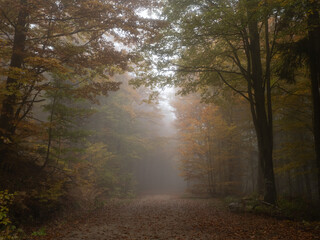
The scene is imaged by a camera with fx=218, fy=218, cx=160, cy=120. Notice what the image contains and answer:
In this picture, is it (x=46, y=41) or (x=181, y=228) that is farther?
(x=46, y=41)

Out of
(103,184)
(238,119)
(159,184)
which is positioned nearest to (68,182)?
(103,184)

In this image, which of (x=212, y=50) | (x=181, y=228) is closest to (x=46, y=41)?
(x=212, y=50)

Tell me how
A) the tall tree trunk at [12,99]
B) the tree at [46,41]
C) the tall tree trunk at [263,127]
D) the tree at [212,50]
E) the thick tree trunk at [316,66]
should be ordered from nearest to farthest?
the tree at [46,41], the tall tree trunk at [12,99], the thick tree trunk at [316,66], the tree at [212,50], the tall tree trunk at [263,127]

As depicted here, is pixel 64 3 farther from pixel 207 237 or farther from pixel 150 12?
pixel 207 237

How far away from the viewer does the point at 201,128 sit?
16.2 meters

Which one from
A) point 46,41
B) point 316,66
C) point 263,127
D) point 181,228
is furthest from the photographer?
→ point 263,127

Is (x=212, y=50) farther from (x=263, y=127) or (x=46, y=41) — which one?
(x=46, y=41)

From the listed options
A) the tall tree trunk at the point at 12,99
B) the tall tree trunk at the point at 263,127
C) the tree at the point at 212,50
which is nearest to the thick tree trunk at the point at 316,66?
the tree at the point at 212,50

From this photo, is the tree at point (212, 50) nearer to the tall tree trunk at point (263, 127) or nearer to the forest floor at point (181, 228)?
the tall tree trunk at point (263, 127)

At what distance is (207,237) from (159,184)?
36.8m

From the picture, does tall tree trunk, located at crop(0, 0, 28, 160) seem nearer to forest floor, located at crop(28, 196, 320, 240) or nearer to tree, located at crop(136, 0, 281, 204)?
forest floor, located at crop(28, 196, 320, 240)

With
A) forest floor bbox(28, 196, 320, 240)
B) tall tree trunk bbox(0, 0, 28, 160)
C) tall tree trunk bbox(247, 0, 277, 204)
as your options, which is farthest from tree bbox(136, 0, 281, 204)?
tall tree trunk bbox(0, 0, 28, 160)

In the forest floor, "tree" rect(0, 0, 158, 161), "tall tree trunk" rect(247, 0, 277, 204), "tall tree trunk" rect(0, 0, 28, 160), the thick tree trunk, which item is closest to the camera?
the forest floor

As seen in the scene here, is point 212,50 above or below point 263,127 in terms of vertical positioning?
above
